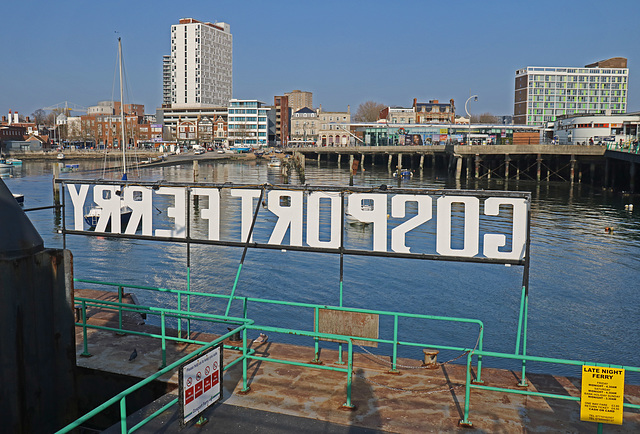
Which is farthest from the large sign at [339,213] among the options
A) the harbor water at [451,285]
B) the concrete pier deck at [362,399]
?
the harbor water at [451,285]

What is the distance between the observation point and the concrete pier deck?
31.0 feet

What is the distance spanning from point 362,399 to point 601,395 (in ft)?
13.3

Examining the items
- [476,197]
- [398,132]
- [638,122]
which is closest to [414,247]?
[476,197]

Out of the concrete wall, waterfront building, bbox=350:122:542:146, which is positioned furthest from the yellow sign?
waterfront building, bbox=350:122:542:146

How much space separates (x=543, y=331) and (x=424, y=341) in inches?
201

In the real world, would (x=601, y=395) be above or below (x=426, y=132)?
below

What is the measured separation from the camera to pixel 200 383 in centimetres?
905

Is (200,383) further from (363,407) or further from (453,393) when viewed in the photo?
(453,393)

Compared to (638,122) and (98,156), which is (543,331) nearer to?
(638,122)

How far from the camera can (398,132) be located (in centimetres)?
15888

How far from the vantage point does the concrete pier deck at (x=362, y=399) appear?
9438mm

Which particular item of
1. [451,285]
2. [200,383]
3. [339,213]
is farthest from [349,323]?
[451,285]

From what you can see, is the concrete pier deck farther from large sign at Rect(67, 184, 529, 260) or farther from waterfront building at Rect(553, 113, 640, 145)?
waterfront building at Rect(553, 113, 640, 145)

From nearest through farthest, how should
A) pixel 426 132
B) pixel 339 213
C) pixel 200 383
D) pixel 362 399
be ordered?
1. pixel 200 383
2. pixel 362 399
3. pixel 339 213
4. pixel 426 132
